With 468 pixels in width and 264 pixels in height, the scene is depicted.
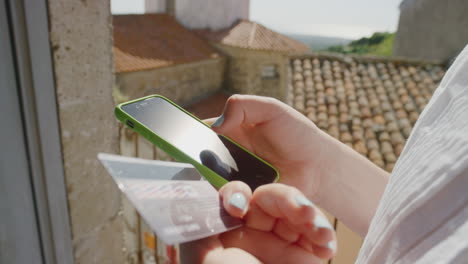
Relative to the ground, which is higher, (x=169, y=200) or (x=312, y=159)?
(x=169, y=200)

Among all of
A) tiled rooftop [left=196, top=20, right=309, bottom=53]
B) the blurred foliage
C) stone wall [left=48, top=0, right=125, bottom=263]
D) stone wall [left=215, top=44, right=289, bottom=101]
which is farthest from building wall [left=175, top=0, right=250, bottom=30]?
stone wall [left=48, top=0, right=125, bottom=263]

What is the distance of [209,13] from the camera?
1005 cm

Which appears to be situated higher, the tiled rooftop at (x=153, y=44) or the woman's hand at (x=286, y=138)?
the woman's hand at (x=286, y=138)

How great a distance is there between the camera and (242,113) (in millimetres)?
931

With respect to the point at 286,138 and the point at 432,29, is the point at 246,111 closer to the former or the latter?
the point at 286,138

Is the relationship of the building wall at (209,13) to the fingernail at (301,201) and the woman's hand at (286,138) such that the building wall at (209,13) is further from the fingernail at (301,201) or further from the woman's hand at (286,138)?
the fingernail at (301,201)

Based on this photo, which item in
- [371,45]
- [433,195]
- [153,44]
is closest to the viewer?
[433,195]

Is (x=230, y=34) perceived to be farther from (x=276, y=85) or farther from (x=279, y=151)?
(x=279, y=151)

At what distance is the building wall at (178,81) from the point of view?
711 cm

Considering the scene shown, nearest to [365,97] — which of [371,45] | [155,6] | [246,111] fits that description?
[246,111]

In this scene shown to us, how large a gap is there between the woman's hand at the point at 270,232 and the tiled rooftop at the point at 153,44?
6.60 metres

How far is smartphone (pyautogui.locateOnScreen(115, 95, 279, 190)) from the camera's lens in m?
0.77

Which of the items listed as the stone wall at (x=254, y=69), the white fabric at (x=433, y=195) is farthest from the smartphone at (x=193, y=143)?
the stone wall at (x=254, y=69)

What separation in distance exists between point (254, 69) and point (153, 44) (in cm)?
268
